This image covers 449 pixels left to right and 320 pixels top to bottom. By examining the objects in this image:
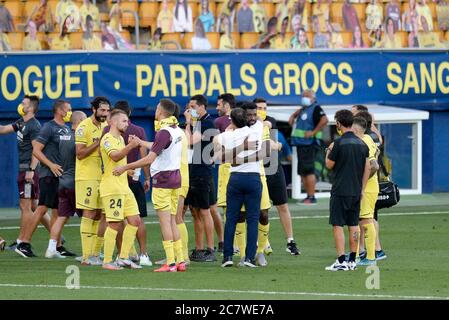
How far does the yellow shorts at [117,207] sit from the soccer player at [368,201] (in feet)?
9.04

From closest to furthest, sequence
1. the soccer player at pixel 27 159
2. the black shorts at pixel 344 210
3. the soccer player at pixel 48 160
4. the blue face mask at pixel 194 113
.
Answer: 1. the black shorts at pixel 344 210
2. the blue face mask at pixel 194 113
3. the soccer player at pixel 48 160
4. the soccer player at pixel 27 159

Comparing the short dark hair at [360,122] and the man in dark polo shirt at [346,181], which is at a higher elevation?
the short dark hair at [360,122]

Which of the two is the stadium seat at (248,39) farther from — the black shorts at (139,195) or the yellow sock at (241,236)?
the yellow sock at (241,236)

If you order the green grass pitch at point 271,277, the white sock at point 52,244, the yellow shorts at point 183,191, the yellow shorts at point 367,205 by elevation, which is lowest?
the green grass pitch at point 271,277

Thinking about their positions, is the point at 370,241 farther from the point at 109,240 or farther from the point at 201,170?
the point at 109,240

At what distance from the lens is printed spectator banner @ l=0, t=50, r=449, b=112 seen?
2206cm

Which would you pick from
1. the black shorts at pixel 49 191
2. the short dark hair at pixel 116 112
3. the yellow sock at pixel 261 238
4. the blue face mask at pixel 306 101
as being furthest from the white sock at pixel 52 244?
the blue face mask at pixel 306 101

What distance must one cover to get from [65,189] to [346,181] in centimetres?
371

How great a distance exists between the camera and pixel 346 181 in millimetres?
13984

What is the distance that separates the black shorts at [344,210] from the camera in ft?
46.0

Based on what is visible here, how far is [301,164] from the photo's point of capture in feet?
74.0

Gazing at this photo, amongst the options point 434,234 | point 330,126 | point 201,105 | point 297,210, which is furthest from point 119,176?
Answer: point 330,126

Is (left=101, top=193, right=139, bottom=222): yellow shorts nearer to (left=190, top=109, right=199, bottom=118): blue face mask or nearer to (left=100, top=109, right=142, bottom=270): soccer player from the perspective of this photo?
(left=100, top=109, right=142, bottom=270): soccer player

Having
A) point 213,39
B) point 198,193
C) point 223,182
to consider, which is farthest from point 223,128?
point 213,39
